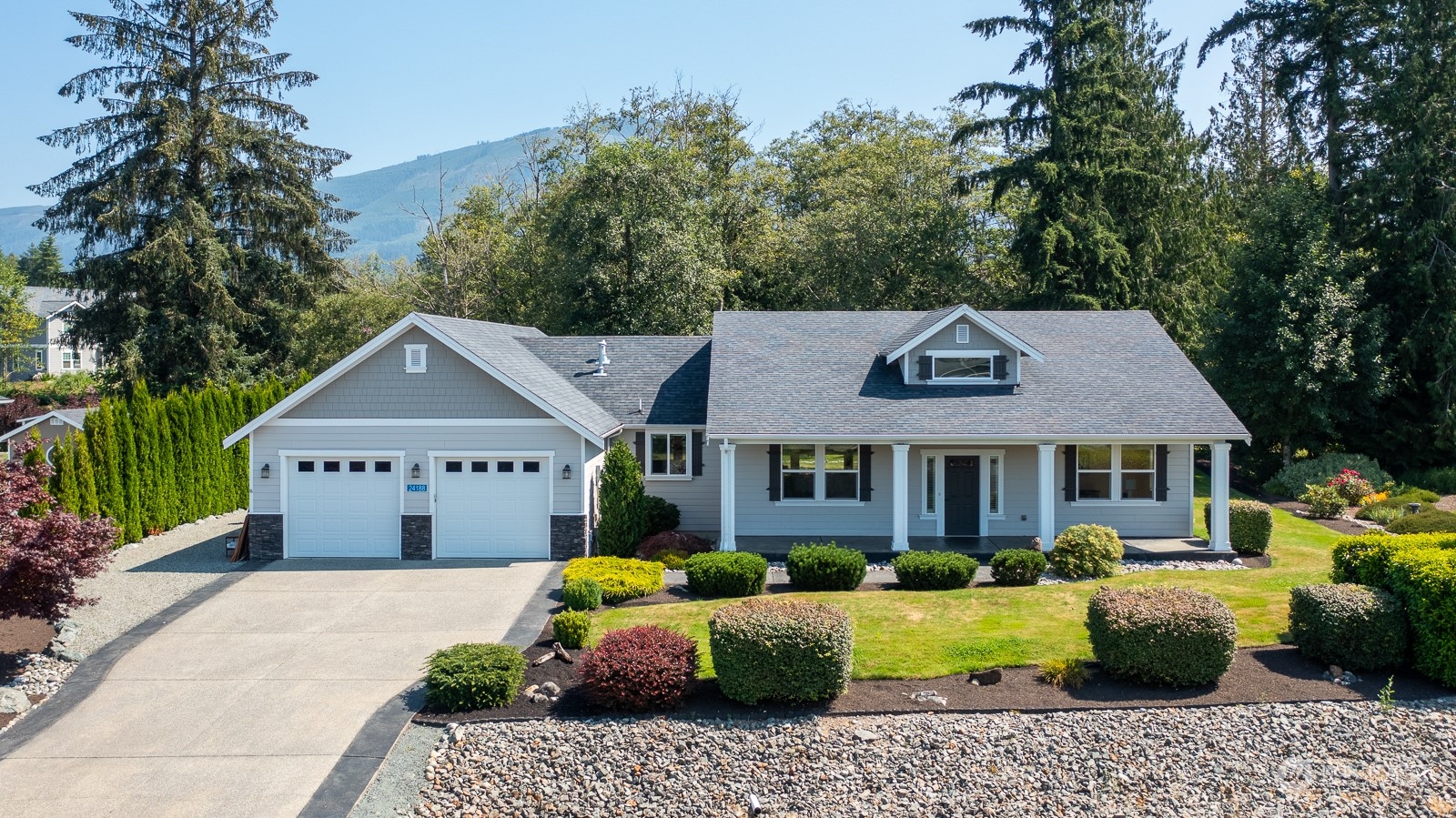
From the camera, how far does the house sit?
2084cm

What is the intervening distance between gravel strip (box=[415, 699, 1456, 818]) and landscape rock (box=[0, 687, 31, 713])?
570 cm

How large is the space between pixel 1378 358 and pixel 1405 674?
65.4 feet

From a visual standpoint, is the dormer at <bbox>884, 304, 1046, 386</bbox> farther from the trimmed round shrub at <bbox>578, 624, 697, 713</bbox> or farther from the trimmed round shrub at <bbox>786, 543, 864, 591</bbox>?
the trimmed round shrub at <bbox>578, 624, 697, 713</bbox>

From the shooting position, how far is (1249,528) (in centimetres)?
2056

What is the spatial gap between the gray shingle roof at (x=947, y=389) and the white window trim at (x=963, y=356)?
0.29 meters

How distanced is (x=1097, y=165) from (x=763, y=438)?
66.3 feet

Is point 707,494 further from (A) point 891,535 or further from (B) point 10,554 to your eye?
(B) point 10,554

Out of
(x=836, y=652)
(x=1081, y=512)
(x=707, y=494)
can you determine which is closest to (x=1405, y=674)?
(x=836, y=652)

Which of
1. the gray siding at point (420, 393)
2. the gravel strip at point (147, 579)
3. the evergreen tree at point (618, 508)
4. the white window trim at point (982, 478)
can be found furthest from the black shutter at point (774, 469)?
the gravel strip at point (147, 579)

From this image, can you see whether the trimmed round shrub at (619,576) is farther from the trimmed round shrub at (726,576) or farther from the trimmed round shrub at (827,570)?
the trimmed round shrub at (827,570)

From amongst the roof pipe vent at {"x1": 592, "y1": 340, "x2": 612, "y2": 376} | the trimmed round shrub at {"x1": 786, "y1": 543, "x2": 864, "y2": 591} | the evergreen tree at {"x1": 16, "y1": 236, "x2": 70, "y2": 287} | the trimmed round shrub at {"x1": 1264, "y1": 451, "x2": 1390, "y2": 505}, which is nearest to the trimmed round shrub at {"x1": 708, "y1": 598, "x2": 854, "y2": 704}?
the trimmed round shrub at {"x1": 786, "y1": 543, "x2": 864, "y2": 591}

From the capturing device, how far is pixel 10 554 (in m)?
13.1

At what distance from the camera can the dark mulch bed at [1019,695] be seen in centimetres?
1169

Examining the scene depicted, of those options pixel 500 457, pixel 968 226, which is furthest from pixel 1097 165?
pixel 500 457
